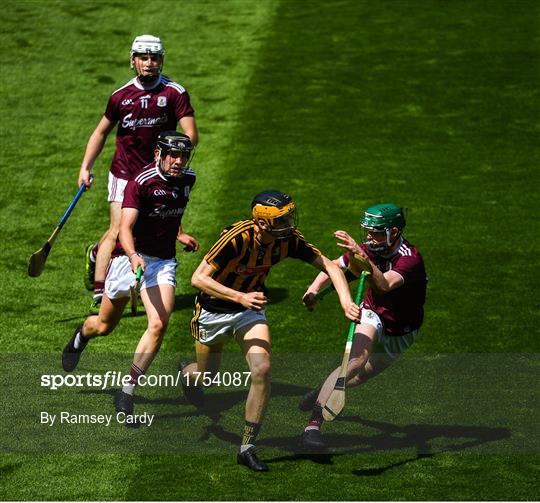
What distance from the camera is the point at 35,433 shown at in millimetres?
9656

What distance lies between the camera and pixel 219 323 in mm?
9398

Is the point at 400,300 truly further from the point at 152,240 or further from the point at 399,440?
the point at 152,240

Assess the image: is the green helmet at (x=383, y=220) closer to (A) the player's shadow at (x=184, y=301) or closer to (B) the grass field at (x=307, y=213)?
(B) the grass field at (x=307, y=213)

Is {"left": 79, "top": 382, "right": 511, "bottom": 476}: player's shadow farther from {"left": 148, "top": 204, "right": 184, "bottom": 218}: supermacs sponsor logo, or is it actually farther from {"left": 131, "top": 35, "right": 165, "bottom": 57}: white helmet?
{"left": 131, "top": 35, "right": 165, "bottom": 57}: white helmet

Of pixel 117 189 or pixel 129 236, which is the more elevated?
pixel 129 236

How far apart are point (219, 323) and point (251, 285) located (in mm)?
386

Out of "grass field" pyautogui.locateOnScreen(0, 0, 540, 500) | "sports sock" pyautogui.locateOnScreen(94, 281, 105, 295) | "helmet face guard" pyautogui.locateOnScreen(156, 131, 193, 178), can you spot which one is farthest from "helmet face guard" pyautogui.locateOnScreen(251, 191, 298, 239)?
"sports sock" pyautogui.locateOnScreen(94, 281, 105, 295)

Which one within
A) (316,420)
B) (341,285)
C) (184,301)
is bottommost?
(184,301)

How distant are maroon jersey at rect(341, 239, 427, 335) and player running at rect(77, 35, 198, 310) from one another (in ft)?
8.79

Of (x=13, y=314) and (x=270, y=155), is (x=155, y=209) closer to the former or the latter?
(x=13, y=314)

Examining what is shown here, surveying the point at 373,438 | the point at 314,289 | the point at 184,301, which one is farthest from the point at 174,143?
the point at 184,301

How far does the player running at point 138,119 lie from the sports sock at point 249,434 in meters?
3.23

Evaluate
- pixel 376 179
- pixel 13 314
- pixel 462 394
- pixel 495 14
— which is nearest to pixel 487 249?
pixel 376 179

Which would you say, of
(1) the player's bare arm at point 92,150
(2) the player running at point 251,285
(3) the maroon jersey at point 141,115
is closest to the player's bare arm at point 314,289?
(2) the player running at point 251,285
